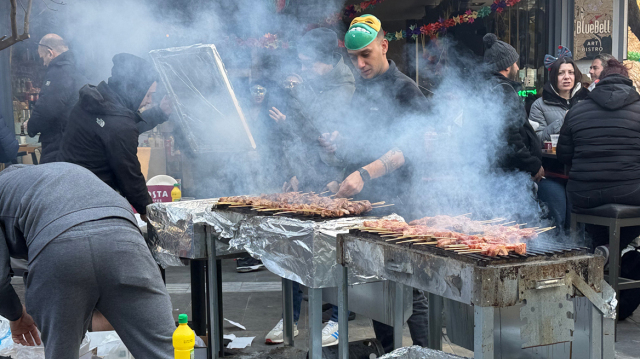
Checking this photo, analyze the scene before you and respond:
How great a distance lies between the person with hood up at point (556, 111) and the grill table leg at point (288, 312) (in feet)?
9.17

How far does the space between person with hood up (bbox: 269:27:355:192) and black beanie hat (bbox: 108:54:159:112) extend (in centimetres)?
131

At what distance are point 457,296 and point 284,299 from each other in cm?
243

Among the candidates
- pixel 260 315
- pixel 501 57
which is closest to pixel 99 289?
pixel 260 315

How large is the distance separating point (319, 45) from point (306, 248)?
119 inches

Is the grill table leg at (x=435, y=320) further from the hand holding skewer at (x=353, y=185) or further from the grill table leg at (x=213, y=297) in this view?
the grill table leg at (x=213, y=297)

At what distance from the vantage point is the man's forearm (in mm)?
3824

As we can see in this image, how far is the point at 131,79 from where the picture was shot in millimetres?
4516

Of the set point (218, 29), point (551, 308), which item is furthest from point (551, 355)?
point (218, 29)

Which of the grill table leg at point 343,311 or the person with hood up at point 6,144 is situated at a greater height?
the person with hood up at point 6,144

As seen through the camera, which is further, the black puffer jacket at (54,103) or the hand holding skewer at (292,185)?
the black puffer jacket at (54,103)

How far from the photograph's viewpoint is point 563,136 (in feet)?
16.6

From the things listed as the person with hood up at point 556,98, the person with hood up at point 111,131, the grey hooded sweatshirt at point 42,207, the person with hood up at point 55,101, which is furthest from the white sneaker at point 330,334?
the person with hood up at point 55,101

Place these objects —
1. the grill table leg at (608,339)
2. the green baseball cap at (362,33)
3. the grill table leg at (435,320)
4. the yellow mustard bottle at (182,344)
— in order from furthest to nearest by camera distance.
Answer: the green baseball cap at (362,33), the grill table leg at (435,320), the grill table leg at (608,339), the yellow mustard bottle at (182,344)

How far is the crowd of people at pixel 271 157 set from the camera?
8.00 feet
